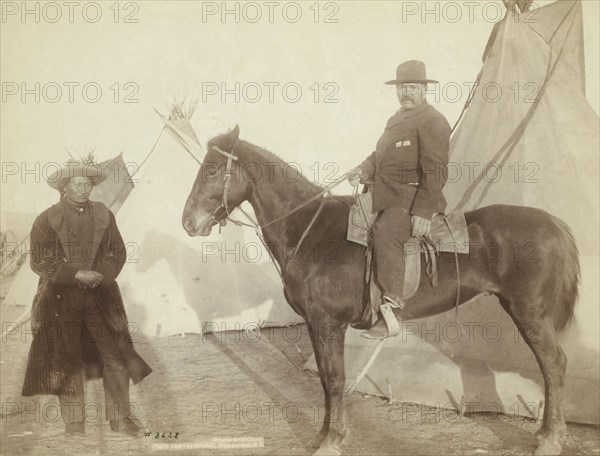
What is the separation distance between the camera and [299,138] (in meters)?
10.4

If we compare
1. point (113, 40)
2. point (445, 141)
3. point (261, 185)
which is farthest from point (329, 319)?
point (113, 40)

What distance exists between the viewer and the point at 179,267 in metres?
8.97

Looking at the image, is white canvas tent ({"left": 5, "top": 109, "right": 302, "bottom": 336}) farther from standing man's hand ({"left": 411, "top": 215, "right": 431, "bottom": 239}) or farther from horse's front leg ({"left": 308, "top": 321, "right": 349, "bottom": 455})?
standing man's hand ({"left": 411, "top": 215, "right": 431, "bottom": 239})

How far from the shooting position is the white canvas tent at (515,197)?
525 centimetres

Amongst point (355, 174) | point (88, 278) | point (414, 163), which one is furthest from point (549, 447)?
point (88, 278)

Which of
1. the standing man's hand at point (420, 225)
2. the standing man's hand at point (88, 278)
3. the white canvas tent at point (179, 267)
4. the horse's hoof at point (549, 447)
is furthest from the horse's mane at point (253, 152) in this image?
the white canvas tent at point (179, 267)

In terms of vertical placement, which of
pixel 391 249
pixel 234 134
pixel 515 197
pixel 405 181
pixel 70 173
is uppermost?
pixel 234 134

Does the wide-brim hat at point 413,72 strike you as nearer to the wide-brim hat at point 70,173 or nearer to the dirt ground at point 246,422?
the wide-brim hat at point 70,173

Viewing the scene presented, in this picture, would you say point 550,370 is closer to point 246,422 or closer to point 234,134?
point 246,422

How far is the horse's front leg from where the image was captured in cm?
446

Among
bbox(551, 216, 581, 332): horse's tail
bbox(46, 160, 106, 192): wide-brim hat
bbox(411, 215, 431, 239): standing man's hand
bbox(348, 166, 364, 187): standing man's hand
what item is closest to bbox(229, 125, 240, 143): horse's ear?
bbox(348, 166, 364, 187): standing man's hand

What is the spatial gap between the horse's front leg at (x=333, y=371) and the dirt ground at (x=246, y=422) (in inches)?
9.4

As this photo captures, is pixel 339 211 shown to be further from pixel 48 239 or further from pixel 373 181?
pixel 48 239

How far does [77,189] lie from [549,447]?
516 centimetres
